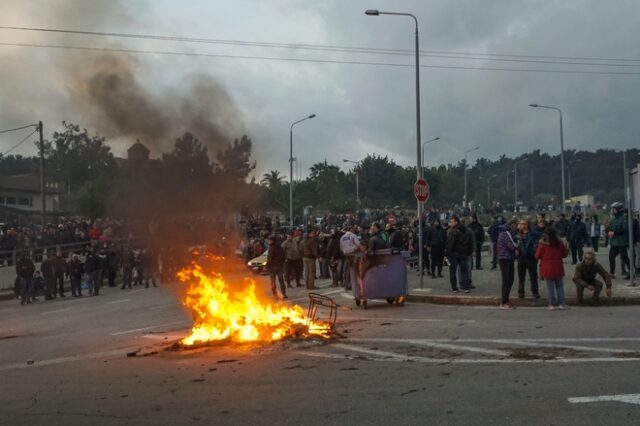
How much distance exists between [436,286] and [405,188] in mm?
55386

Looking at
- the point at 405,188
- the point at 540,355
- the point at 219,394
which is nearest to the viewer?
the point at 219,394

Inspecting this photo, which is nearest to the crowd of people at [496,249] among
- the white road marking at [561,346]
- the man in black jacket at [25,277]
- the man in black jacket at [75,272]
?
the white road marking at [561,346]

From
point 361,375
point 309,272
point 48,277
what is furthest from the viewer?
point 48,277

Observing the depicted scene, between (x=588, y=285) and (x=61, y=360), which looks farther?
(x=588, y=285)

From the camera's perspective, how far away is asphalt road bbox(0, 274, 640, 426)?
5461mm

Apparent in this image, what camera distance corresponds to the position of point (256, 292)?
1077cm

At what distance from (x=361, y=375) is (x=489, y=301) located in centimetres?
676

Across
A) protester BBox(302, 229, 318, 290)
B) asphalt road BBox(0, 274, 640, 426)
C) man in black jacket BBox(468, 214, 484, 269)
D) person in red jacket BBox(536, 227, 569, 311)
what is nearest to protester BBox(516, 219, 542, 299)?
person in red jacket BBox(536, 227, 569, 311)

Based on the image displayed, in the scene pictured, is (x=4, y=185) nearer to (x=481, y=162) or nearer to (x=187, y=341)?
(x=187, y=341)

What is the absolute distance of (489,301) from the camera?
13.0 meters

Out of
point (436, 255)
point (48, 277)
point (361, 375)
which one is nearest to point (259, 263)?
point (48, 277)

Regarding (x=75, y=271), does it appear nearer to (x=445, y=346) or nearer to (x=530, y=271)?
(x=530, y=271)

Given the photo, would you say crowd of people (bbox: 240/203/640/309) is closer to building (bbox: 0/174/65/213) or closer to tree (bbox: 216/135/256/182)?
tree (bbox: 216/135/256/182)

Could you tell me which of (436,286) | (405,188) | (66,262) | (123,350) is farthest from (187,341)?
(405,188)
